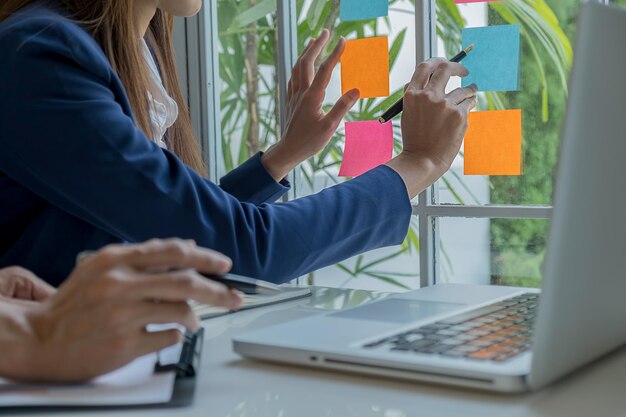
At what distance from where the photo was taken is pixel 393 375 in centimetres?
70

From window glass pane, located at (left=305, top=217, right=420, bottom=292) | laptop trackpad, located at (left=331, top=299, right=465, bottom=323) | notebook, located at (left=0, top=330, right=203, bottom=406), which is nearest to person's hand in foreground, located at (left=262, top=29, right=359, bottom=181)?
Answer: window glass pane, located at (left=305, top=217, right=420, bottom=292)

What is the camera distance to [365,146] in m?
1.53

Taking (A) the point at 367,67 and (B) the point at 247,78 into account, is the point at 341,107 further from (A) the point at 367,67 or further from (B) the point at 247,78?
(B) the point at 247,78

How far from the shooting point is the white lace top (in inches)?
50.3

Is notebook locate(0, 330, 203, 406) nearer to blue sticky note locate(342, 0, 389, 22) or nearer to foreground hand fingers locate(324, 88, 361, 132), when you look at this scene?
foreground hand fingers locate(324, 88, 361, 132)

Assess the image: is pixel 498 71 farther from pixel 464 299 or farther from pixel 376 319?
pixel 376 319

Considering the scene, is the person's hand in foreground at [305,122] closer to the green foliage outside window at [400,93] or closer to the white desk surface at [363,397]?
the green foliage outside window at [400,93]

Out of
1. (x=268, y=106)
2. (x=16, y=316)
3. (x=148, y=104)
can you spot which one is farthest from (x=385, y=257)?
(x=16, y=316)

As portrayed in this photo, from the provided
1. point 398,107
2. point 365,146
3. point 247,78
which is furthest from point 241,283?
point 247,78

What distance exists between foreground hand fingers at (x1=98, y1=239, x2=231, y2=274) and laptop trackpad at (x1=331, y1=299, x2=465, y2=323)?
10.6 inches

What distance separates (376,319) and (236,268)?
0.23 metres

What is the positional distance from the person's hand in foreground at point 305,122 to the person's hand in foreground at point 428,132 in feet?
0.69

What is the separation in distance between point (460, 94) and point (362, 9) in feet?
1.32

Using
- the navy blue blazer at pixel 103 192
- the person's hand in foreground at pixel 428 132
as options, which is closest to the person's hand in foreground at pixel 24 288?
the navy blue blazer at pixel 103 192
